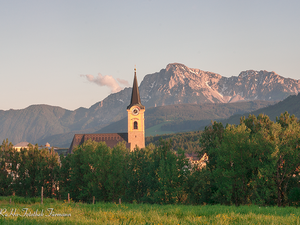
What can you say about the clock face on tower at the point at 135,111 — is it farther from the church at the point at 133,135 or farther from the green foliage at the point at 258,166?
the green foliage at the point at 258,166

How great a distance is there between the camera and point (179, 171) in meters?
45.2

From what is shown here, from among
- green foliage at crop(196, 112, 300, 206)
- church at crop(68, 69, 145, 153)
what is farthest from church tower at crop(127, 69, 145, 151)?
green foliage at crop(196, 112, 300, 206)

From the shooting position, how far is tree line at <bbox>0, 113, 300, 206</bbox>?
40850 mm

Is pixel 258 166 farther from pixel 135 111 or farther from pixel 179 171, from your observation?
pixel 135 111

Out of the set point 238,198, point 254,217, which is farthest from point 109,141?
point 254,217

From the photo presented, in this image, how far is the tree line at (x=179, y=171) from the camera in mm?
40850

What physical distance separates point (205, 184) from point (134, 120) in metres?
55.7

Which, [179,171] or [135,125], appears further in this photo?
[135,125]

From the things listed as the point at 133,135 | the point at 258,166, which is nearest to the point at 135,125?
the point at 133,135

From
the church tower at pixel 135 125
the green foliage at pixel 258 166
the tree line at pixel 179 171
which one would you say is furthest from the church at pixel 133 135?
the green foliage at pixel 258 166

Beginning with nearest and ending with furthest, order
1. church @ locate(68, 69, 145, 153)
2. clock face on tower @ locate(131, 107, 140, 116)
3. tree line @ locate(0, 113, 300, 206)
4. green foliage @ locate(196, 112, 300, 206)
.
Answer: green foliage @ locate(196, 112, 300, 206), tree line @ locate(0, 113, 300, 206), church @ locate(68, 69, 145, 153), clock face on tower @ locate(131, 107, 140, 116)

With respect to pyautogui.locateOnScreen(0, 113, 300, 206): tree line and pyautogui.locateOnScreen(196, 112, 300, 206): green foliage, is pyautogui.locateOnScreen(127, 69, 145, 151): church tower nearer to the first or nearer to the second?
pyautogui.locateOnScreen(0, 113, 300, 206): tree line

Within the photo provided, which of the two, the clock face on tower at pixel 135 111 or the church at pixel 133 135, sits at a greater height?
the clock face on tower at pixel 135 111

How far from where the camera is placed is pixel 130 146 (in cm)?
9525
